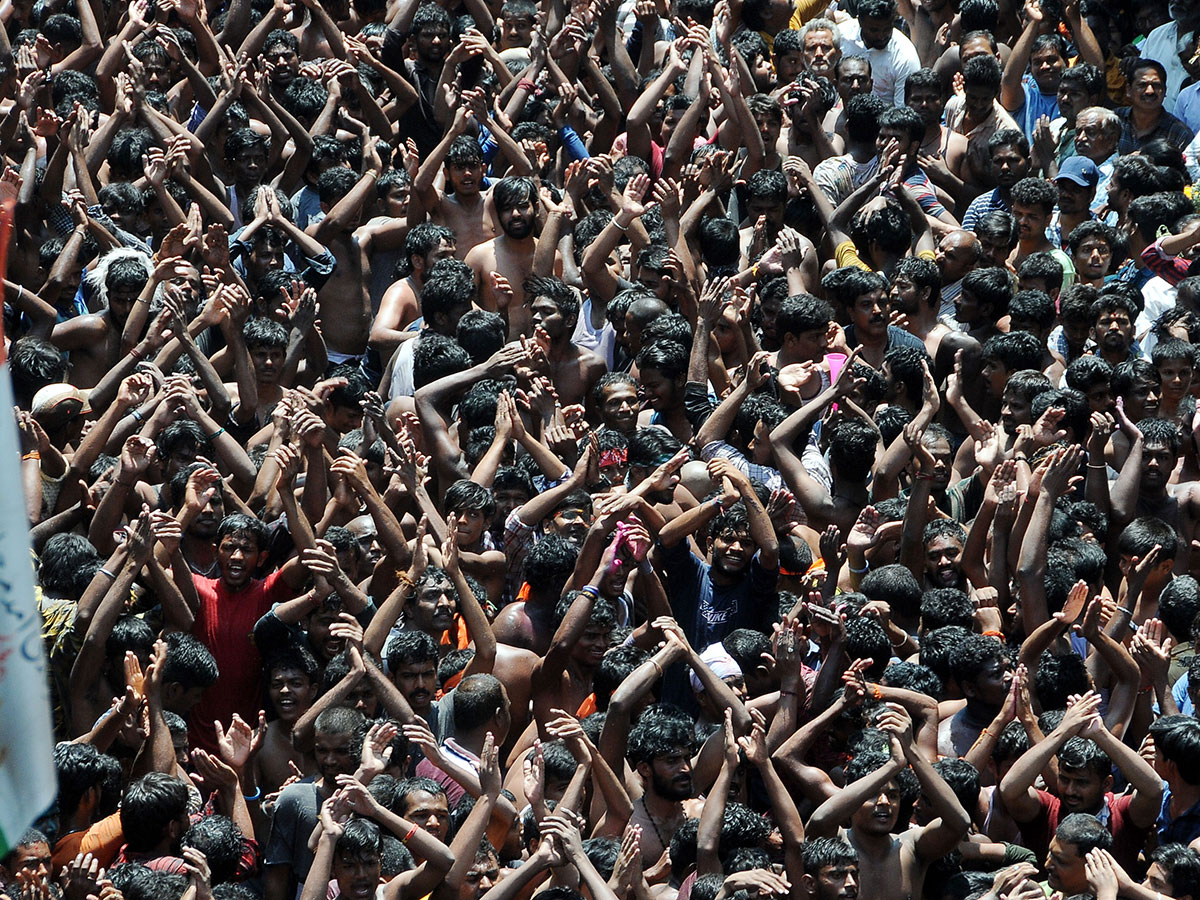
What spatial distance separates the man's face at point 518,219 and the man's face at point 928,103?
2.53 metres

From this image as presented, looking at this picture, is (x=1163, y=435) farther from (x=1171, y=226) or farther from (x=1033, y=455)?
(x=1171, y=226)

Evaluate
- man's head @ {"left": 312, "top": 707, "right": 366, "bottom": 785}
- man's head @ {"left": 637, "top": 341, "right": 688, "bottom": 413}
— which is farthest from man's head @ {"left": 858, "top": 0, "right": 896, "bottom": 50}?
man's head @ {"left": 312, "top": 707, "right": 366, "bottom": 785}

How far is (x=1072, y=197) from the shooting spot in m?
11.9

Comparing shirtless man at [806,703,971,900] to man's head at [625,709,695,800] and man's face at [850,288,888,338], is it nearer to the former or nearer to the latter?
man's head at [625,709,695,800]

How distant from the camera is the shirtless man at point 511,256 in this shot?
36.2ft

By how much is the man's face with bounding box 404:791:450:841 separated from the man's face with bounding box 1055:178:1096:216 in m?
5.58

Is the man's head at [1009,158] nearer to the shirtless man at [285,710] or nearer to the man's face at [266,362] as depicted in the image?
the man's face at [266,362]

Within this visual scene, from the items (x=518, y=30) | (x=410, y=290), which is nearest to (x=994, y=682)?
(x=410, y=290)

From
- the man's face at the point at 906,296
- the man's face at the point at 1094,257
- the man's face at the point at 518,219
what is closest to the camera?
the man's face at the point at 906,296

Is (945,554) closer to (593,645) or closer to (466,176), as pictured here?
(593,645)

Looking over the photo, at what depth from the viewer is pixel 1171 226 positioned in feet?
37.6

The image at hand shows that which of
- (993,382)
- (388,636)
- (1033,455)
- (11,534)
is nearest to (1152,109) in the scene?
(993,382)

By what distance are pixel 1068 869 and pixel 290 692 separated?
3.09 meters

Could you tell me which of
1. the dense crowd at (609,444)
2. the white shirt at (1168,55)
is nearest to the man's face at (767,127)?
the dense crowd at (609,444)
